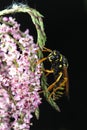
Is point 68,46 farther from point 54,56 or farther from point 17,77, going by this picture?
point 17,77

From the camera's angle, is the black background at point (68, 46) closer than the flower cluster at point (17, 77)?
No

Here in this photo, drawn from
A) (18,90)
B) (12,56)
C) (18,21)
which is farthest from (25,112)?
(18,21)

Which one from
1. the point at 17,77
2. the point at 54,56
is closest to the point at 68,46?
the point at 54,56

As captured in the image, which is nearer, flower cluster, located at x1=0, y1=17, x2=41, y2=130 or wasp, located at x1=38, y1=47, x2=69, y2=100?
flower cluster, located at x1=0, y1=17, x2=41, y2=130

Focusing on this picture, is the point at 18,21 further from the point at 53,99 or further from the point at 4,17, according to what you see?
the point at 53,99

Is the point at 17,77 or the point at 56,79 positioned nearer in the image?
the point at 17,77

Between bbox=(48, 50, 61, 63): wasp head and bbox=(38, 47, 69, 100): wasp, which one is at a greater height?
bbox=(48, 50, 61, 63): wasp head
